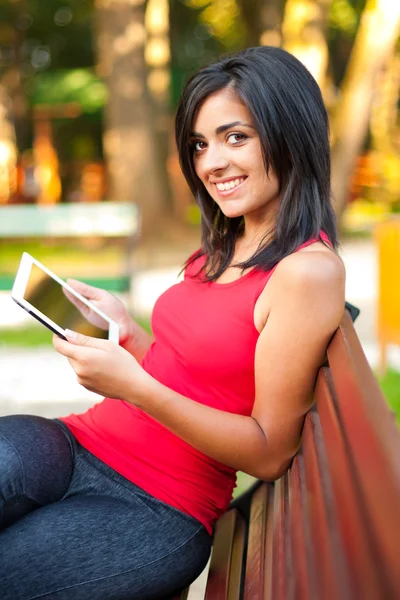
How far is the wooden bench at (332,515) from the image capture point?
1019 millimetres

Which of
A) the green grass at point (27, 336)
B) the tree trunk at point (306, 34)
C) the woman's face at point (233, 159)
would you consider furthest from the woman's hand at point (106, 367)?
the tree trunk at point (306, 34)

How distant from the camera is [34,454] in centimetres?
209

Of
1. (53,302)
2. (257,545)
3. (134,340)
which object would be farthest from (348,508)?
(134,340)

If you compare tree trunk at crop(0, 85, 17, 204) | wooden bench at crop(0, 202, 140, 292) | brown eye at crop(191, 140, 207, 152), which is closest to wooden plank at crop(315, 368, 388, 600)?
brown eye at crop(191, 140, 207, 152)

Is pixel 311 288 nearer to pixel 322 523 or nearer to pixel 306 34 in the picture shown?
pixel 322 523

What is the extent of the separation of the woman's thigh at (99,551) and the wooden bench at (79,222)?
624 centimetres

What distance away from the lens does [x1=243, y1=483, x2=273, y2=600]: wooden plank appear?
1909 mm

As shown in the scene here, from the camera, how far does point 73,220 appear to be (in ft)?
30.4

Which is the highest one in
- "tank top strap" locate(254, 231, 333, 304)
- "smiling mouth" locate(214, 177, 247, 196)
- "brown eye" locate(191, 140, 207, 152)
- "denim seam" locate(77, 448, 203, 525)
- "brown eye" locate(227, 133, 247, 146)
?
"brown eye" locate(227, 133, 247, 146)

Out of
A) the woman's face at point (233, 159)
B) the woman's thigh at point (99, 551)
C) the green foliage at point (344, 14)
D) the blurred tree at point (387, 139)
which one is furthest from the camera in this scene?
the green foliage at point (344, 14)

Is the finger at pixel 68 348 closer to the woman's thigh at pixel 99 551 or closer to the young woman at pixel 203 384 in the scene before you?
the young woman at pixel 203 384

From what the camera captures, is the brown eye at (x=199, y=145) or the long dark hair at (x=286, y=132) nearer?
the long dark hair at (x=286, y=132)

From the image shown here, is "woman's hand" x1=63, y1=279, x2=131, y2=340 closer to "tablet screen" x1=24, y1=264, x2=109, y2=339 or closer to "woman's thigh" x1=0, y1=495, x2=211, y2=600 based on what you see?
"tablet screen" x1=24, y1=264, x2=109, y2=339

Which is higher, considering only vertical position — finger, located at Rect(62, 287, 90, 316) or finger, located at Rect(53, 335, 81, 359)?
finger, located at Rect(53, 335, 81, 359)
